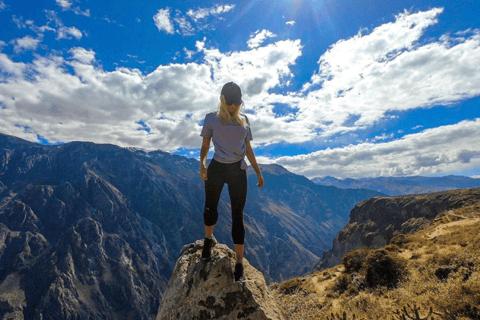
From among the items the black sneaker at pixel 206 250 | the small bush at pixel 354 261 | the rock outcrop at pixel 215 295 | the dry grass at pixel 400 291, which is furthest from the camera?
the small bush at pixel 354 261

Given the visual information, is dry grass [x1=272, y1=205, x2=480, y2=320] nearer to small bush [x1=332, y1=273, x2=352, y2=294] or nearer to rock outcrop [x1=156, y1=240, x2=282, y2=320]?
small bush [x1=332, y1=273, x2=352, y2=294]

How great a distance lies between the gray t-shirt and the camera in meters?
6.27

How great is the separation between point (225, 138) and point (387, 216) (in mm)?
180457

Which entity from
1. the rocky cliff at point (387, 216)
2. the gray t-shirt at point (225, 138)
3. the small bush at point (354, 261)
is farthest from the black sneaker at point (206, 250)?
the rocky cliff at point (387, 216)

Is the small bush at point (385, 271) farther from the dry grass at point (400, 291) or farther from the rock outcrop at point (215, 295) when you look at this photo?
the rock outcrop at point (215, 295)

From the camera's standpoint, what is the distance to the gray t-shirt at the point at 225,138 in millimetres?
6273

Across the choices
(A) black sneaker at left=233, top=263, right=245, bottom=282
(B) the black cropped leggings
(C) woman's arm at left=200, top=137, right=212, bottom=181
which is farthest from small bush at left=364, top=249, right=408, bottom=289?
(C) woman's arm at left=200, top=137, right=212, bottom=181

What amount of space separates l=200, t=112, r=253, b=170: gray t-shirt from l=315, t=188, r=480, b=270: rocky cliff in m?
122

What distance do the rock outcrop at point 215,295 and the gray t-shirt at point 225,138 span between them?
9.23 ft

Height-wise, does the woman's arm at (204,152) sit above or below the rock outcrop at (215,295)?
above

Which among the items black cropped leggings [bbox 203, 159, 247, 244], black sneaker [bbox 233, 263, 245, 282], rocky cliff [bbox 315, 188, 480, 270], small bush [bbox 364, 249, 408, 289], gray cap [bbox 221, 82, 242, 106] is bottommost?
rocky cliff [bbox 315, 188, 480, 270]

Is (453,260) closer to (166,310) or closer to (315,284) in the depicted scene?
(315,284)

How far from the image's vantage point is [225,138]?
6281 millimetres

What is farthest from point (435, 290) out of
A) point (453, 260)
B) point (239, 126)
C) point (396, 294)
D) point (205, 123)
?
point (205, 123)
